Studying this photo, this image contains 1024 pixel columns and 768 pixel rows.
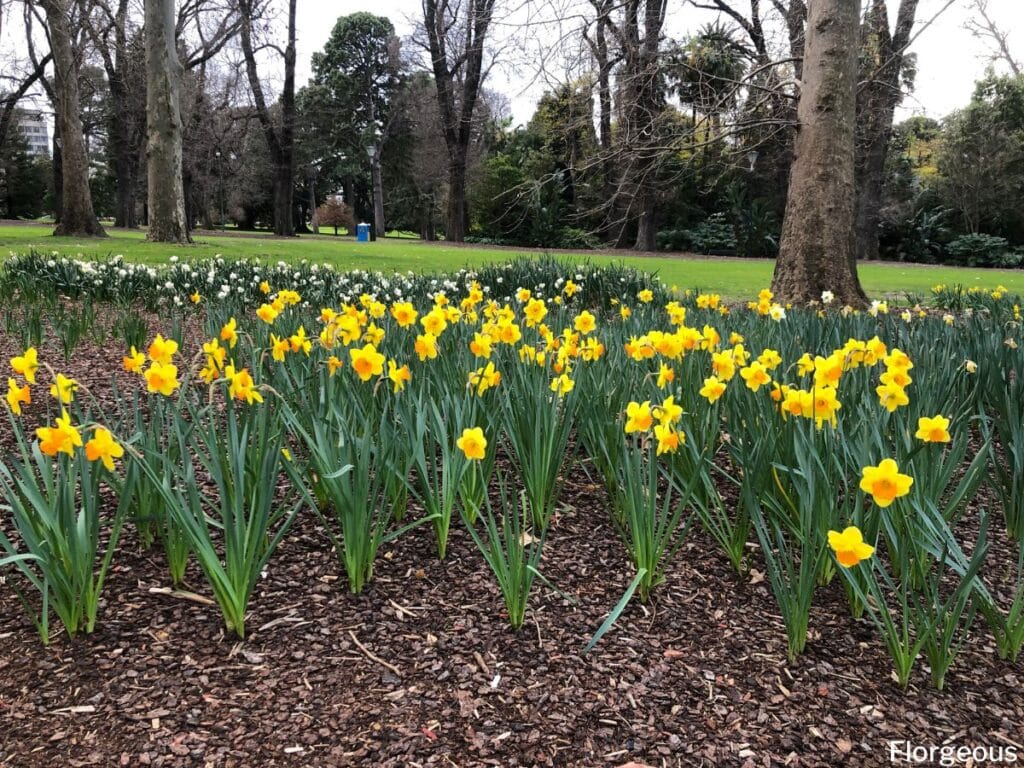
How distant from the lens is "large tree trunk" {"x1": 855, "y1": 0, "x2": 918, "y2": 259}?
40.8 feet

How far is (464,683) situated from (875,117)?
16272 millimetres

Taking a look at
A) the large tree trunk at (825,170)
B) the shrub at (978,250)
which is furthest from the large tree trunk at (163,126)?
the shrub at (978,250)

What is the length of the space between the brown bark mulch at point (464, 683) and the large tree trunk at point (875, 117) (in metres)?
11.2

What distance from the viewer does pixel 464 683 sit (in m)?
1.50

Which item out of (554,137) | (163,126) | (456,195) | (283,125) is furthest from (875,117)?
(283,125)

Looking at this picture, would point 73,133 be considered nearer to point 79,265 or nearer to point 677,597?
point 79,265

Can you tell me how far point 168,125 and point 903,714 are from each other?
1421 centimetres

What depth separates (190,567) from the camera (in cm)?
197

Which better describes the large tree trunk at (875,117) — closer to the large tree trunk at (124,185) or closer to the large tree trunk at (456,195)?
the large tree trunk at (456,195)

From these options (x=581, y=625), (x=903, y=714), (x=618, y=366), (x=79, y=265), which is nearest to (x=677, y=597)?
(x=581, y=625)

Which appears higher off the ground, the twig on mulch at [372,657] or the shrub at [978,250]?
the shrub at [978,250]

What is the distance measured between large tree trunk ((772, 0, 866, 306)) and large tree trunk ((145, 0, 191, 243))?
1058cm

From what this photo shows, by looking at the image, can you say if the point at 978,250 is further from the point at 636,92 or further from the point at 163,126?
the point at 163,126

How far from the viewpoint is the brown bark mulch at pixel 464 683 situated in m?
1.33
